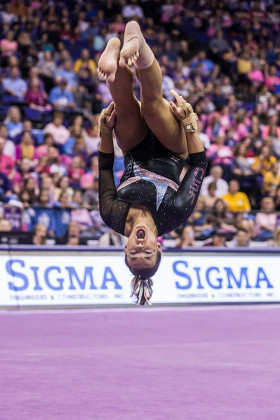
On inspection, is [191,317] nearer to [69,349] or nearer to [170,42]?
[69,349]

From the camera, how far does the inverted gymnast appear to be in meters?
5.33

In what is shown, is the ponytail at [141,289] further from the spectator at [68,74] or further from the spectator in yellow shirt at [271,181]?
the spectator at [68,74]

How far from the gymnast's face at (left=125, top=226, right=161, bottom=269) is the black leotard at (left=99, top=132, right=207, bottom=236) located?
0.58 ft

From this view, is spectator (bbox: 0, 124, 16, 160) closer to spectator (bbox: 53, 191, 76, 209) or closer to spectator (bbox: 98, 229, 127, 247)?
spectator (bbox: 53, 191, 76, 209)

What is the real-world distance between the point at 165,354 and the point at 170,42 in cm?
1074

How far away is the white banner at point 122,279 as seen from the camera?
10305mm

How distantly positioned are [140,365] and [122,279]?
12.0 feet

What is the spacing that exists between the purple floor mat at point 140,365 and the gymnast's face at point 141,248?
1051 millimetres

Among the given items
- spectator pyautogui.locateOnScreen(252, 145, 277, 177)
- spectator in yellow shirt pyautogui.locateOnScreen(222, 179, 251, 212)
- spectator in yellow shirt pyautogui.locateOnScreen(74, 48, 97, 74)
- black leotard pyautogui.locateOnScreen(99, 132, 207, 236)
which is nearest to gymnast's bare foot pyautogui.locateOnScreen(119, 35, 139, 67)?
black leotard pyautogui.locateOnScreen(99, 132, 207, 236)

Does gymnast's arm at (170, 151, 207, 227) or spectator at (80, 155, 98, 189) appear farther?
spectator at (80, 155, 98, 189)

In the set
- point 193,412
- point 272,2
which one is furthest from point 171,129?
point 272,2

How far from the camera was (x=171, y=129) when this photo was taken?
18.4 feet

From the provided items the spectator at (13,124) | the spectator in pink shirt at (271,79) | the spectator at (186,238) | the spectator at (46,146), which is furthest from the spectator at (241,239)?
the spectator in pink shirt at (271,79)

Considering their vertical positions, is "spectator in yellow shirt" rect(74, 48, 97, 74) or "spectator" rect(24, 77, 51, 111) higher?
"spectator in yellow shirt" rect(74, 48, 97, 74)
